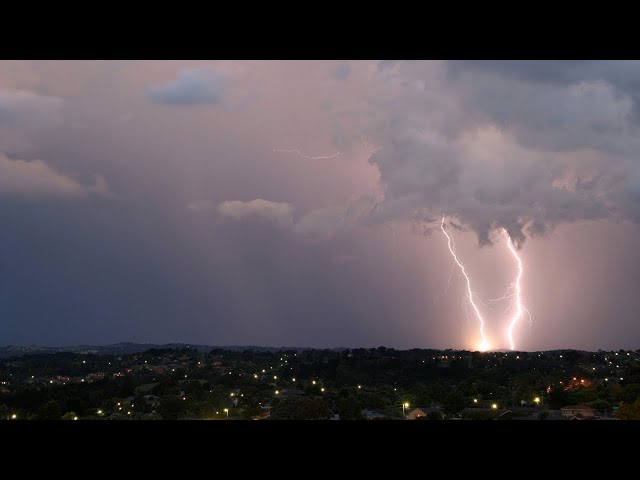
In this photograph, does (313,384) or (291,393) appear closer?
(291,393)

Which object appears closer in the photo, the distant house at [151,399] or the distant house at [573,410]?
the distant house at [573,410]

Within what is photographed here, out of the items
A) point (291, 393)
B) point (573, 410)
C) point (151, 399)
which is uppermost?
point (573, 410)

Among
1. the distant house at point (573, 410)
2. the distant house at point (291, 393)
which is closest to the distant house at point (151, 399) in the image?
the distant house at point (291, 393)

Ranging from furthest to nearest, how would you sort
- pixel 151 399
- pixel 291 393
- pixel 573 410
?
pixel 151 399, pixel 291 393, pixel 573 410

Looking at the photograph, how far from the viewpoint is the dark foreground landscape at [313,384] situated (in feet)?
50.5

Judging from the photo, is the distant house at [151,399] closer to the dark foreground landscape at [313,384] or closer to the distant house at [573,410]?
the dark foreground landscape at [313,384]

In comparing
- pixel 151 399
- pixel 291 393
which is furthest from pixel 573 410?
pixel 151 399

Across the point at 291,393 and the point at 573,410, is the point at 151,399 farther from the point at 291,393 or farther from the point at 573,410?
the point at 573,410

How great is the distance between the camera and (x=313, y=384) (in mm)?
21906
